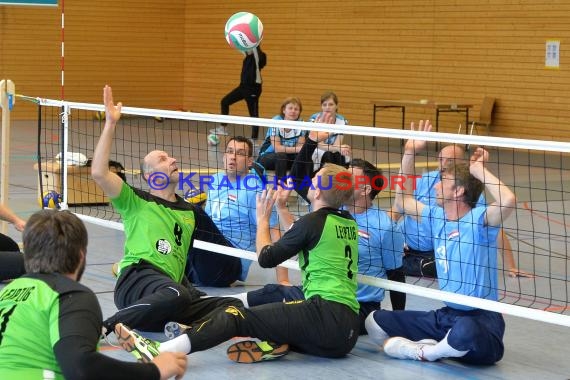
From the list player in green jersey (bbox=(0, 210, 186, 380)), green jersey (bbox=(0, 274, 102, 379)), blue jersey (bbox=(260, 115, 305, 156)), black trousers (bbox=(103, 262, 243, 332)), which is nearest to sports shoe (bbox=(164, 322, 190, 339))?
black trousers (bbox=(103, 262, 243, 332))

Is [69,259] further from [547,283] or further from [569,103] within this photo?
[569,103]

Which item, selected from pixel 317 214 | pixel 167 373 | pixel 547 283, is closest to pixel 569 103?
pixel 547 283

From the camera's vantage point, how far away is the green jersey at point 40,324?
8.79ft

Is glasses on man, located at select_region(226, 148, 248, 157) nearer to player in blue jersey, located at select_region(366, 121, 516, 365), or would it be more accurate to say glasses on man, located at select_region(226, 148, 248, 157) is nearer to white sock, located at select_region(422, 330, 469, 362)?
player in blue jersey, located at select_region(366, 121, 516, 365)

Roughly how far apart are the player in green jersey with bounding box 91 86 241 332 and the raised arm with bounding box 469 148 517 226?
4.86 feet

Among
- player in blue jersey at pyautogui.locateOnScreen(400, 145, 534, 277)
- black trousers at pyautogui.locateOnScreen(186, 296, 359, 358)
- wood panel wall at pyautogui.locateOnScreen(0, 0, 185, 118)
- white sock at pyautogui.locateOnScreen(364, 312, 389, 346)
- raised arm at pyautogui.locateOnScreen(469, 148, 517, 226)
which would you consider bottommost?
white sock at pyautogui.locateOnScreen(364, 312, 389, 346)

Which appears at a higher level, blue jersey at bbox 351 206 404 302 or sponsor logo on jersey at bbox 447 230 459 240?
sponsor logo on jersey at bbox 447 230 459 240

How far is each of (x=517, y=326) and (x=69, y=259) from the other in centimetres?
379

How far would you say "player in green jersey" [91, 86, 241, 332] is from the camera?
16.6 feet

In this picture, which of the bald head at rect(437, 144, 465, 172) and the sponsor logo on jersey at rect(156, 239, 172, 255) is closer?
the sponsor logo on jersey at rect(156, 239, 172, 255)

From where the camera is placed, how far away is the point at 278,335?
16.2 feet

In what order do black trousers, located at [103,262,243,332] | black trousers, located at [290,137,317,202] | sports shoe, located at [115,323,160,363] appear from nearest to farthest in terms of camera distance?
sports shoe, located at [115,323,160,363]
black trousers, located at [103,262,243,332]
black trousers, located at [290,137,317,202]

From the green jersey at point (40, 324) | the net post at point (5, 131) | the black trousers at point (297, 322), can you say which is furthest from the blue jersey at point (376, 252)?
the net post at point (5, 131)

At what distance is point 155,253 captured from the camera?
5.23 m
